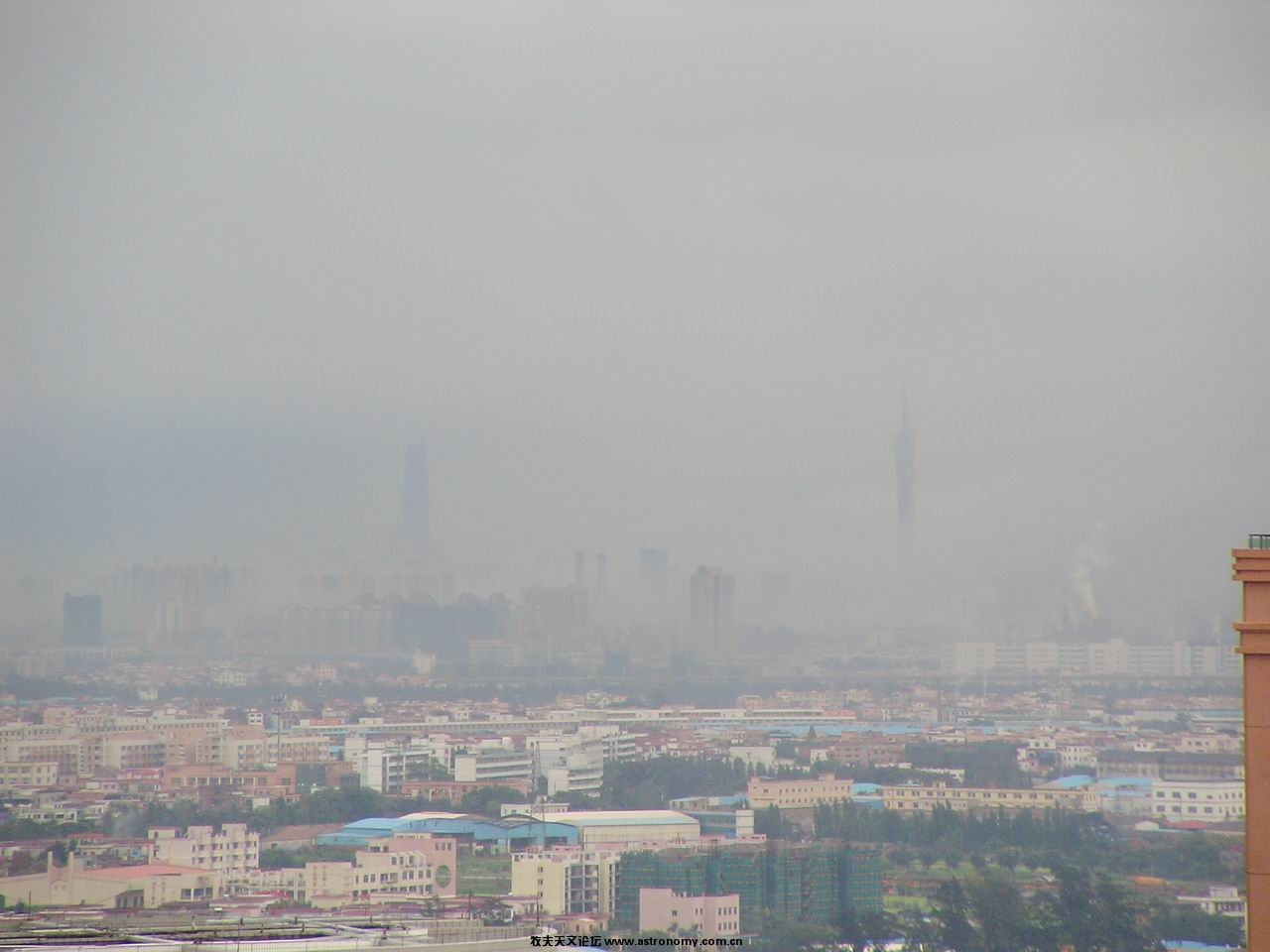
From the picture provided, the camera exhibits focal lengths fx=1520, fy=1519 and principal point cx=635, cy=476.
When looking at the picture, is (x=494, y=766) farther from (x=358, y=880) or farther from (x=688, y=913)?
(x=688, y=913)

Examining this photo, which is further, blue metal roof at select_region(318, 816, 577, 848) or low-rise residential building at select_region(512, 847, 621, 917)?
blue metal roof at select_region(318, 816, 577, 848)

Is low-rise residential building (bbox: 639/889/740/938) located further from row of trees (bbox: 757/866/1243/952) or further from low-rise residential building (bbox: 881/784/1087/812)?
low-rise residential building (bbox: 881/784/1087/812)

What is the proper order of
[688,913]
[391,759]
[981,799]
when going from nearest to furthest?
[688,913], [981,799], [391,759]

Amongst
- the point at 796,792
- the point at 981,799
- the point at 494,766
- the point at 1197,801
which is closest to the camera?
the point at 1197,801

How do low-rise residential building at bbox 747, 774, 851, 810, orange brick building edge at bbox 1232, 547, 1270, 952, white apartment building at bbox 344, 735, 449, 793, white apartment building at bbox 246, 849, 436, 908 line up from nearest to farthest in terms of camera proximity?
orange brick building edge at bbox 1232, 547, 1270, 952, white apartment building at bbox 246, 849, 436, 908, low-rise residential building at bbox 747, 774, 851, 810, white apartment building at bbox 344, 735, 449, 793

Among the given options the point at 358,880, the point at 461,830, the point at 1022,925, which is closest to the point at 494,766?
the point at 461,830

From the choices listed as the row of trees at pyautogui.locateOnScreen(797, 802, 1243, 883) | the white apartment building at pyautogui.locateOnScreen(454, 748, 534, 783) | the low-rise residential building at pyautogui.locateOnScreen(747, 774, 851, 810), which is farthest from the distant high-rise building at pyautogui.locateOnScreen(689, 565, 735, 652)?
the row of trees at pyautogui.locateOnScreen(797, 802, 1243, 883)
